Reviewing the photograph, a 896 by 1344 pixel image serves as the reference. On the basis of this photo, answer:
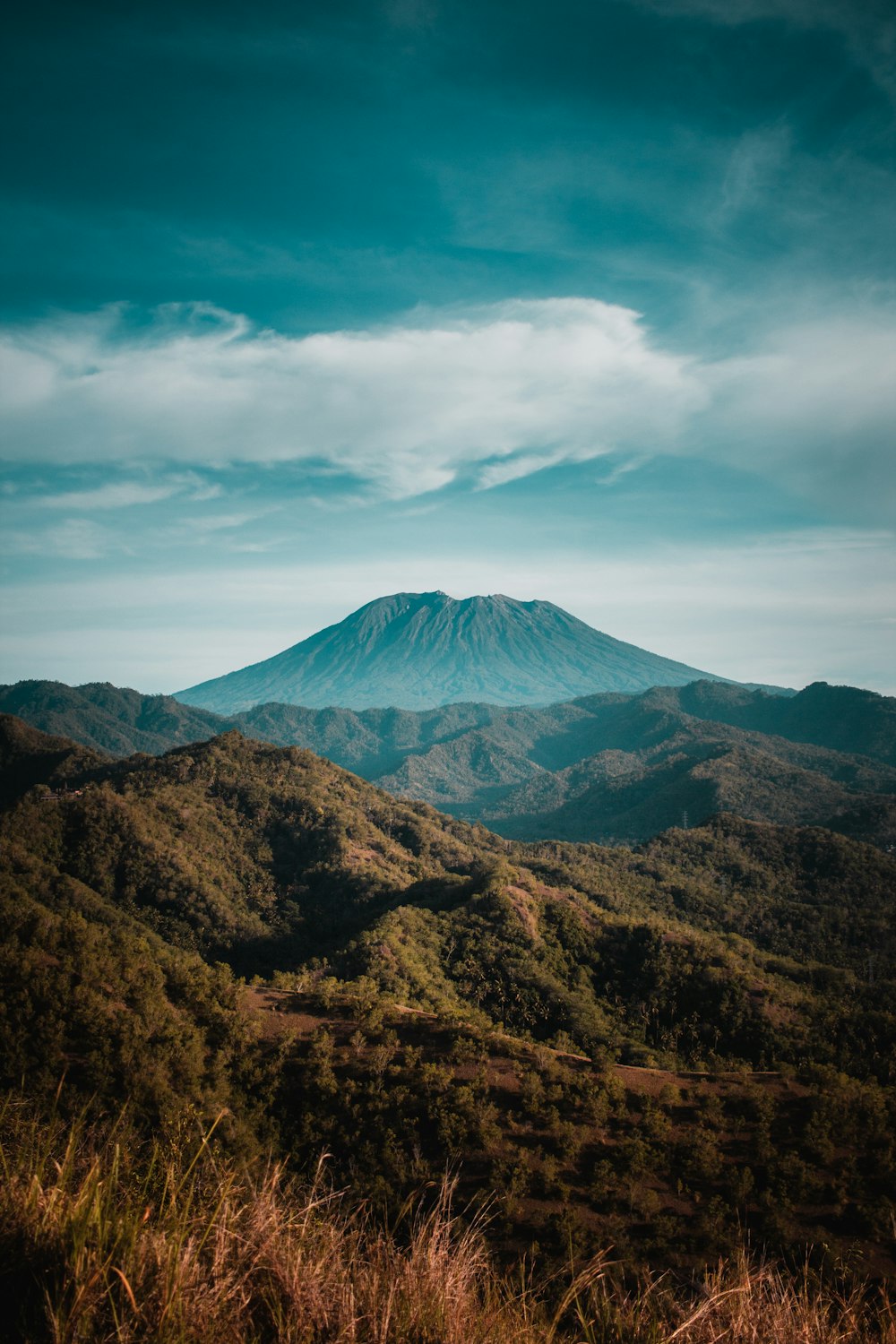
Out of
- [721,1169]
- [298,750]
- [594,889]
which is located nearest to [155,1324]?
[721,1169]

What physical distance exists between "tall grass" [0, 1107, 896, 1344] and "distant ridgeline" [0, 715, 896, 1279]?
400 millimetres

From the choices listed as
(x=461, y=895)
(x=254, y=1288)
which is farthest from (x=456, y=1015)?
(x=254, y=1288)

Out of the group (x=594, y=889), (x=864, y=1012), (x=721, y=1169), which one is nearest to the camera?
(x=721, y=1169)

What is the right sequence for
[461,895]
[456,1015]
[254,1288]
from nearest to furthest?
1. [254,1288]
2. [456,1015]
3. [461,895]

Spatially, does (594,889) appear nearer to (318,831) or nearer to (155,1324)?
(318,831)

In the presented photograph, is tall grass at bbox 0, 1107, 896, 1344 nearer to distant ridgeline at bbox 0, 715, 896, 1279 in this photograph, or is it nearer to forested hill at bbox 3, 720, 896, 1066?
distant ridgeline at bbox 0, 715, 896, 1279

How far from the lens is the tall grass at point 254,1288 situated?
6.17 feet

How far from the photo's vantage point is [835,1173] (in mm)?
16750

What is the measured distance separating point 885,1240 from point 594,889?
3867 cm

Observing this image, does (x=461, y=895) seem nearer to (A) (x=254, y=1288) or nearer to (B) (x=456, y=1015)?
(B) (x=456, y=1015)

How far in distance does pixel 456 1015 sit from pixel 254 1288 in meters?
24.8

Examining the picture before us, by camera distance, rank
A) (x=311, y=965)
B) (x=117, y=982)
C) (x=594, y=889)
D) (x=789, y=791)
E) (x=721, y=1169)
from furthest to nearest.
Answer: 1. (x=789, y=791)
2. (x=594, y=889)
3. (x=311, y=965)
4. (x=117, y=982)
5. (x=721, y=1169)

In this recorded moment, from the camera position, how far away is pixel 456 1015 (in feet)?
80.1

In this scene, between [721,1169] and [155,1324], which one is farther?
[721,1169]
